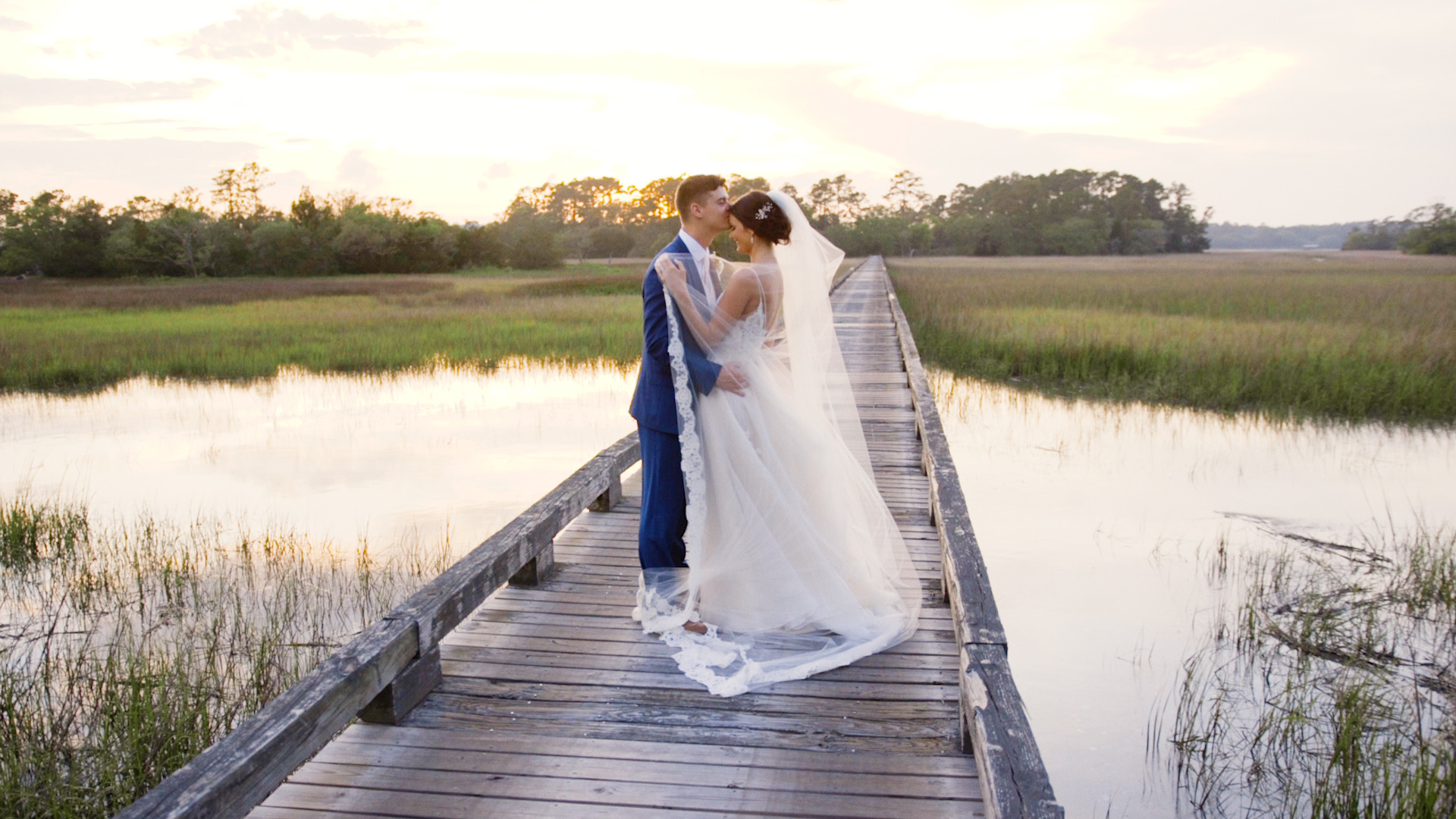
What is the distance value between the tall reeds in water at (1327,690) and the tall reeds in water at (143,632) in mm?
3754

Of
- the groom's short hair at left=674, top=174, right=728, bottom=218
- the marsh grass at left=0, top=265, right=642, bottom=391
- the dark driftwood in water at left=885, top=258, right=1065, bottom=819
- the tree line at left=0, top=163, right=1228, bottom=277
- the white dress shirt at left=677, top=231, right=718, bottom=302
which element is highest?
the tree line at left=0, top=163, right=1228, bottom=277

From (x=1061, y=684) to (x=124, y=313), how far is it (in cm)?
2493

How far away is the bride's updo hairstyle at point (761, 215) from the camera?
3.46m

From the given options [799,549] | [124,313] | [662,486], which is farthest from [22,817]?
[124,313]

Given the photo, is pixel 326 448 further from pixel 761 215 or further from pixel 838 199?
pixel 838 199

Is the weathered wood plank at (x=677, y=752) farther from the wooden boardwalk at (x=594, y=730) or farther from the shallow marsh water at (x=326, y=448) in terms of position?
the shallow marsh water at (x=326, y=448)

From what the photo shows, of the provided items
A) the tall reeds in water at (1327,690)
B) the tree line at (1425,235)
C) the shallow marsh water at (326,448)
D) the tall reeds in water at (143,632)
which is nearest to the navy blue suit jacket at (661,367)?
the tall reeds in water at (143,632)

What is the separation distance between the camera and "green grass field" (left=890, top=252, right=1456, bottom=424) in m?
10.4

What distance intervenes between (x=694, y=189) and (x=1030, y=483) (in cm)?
540

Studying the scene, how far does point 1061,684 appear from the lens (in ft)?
14.6

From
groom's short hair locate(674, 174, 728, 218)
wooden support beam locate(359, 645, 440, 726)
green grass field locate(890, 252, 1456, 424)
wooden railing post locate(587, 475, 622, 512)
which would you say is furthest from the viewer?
green grass field locate(890, 252, 1456, 424)

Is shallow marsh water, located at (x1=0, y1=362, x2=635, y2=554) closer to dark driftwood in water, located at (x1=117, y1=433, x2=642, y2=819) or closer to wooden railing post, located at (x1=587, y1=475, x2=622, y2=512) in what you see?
wooden railing post, located at (x1=587, y1=475, x2=622, y2=512)

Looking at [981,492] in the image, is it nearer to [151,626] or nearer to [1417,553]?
[1417,553]

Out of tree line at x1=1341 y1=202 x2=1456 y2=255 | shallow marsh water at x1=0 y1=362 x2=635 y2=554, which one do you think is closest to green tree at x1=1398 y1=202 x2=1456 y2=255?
tree line at x1=1341 y1=202 x2=1456 y2=255
